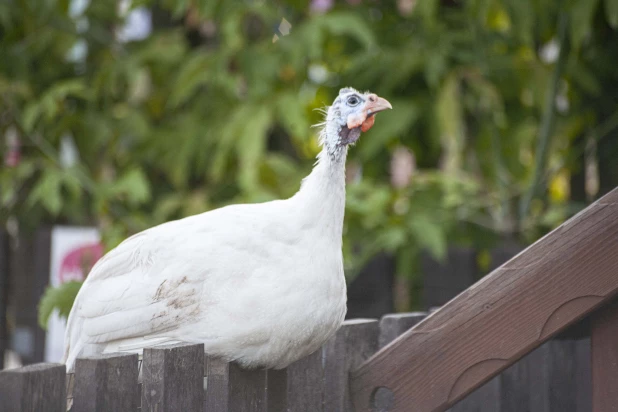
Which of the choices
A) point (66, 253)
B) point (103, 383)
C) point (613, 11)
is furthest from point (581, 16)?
point (66, 253)

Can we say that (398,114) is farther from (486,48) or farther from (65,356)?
(65,356)

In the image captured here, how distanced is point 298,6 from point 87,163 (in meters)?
1.37

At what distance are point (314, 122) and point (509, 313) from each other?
255 centimetres

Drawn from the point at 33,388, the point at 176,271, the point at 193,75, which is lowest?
the point at 33,388

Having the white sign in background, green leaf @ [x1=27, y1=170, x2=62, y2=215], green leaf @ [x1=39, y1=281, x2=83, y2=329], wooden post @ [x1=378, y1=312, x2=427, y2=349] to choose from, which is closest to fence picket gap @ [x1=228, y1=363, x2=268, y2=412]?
wooden post @ [x1=378, y1=312, x2=427, y2=349]

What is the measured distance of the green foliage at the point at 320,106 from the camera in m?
3.35

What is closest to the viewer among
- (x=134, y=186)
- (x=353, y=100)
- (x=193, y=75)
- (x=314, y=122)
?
(x=353, y=100)

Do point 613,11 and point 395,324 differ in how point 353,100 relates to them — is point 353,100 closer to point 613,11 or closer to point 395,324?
point 395,324

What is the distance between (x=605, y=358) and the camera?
146 centimetres

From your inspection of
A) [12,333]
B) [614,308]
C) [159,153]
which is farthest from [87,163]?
[614,308]

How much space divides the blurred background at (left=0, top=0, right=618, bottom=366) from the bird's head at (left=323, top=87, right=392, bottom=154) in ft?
4.64

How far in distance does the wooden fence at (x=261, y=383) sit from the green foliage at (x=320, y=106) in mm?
1232

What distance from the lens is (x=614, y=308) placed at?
1467 mm

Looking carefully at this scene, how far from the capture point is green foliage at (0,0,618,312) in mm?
3346
